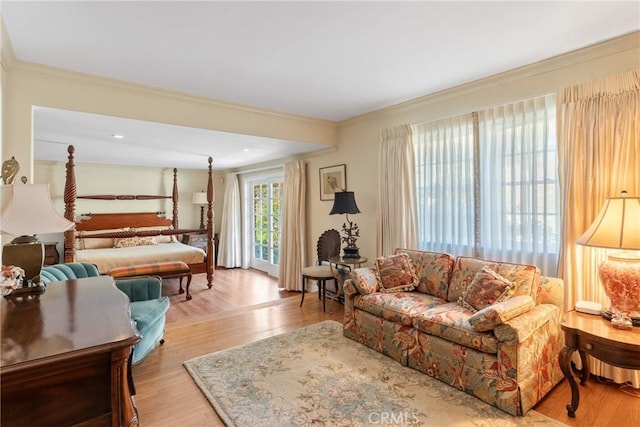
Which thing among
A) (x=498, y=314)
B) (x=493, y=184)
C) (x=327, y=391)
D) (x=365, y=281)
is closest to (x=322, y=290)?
(x=365, y=281)

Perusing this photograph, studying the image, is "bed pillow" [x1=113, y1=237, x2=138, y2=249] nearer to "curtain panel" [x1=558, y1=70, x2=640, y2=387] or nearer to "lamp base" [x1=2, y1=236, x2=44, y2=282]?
"lamp base" [x1=2, y1=236, x2=44, y2=282]

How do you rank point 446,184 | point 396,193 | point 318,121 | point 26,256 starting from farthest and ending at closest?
1. point 318,121
2. point 396,193
3. point 446,184
4. point 26,256

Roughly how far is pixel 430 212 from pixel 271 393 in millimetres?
2383

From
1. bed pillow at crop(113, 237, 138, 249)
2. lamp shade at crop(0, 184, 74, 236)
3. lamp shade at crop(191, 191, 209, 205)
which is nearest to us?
lamp shade at crop(0, 184, 74, 236)

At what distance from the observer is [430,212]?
11.5 ft

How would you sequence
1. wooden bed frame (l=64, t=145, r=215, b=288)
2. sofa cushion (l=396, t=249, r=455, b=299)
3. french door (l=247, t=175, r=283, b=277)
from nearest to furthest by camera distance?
sofa cushion (l=396, t=249, r=455, b=299) < wooden bed frame (l=64, t=145, r=215, b=288) < french door (l=247, t=175, r=283, b=277)

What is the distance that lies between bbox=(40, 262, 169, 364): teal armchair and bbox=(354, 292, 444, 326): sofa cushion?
1745 mm

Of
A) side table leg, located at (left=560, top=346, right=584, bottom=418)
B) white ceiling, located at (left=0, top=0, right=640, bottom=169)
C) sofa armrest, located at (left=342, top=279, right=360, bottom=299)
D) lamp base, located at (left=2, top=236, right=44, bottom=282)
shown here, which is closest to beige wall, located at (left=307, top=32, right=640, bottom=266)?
white ceiling, located at (left=0, top=0, right=640, bottom=169)

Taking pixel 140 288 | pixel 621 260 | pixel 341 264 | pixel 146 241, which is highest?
pixel 621 260

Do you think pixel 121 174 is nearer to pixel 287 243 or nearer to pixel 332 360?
pixel 287 243

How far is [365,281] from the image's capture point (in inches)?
117

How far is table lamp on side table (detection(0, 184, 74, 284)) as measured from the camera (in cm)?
153

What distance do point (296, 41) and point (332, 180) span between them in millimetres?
2565

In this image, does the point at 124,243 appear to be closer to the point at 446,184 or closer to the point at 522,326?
the point at 446,184
